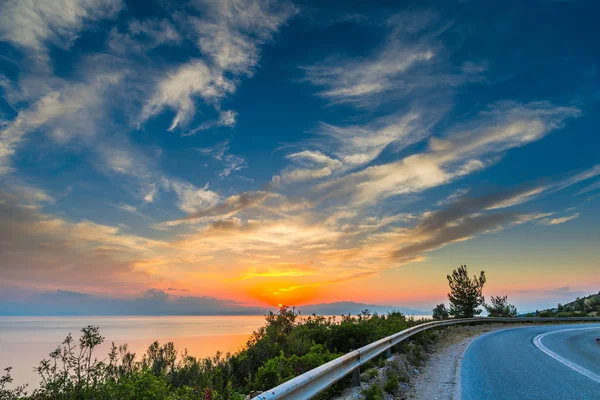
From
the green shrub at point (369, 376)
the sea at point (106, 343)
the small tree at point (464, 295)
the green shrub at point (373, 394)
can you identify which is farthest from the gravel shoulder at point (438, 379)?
the small tree at point (464, 295)

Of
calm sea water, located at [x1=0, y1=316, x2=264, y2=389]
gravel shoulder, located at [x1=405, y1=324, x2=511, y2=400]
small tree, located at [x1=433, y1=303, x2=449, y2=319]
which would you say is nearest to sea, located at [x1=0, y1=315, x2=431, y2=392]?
calm sea water, located at [x1=0, y1=316, x2=264, y2=389]

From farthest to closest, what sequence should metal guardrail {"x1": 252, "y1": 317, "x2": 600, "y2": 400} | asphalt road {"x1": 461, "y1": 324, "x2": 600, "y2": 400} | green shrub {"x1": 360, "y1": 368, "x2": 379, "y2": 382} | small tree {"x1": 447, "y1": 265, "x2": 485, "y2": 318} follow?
small tree {"x1": 447, "y1": 265, "x2": 485, "y2": 318}
green shrub {"x1": 360, "y1": 368, "x2": 379, "y2": 382}
asphalt road {"x1": 461, "y1": 324, "x2": 600, "y2": 400}
metal guardrail {"x1": 252, "y1": 317, "x2": 600, "y2": 400}

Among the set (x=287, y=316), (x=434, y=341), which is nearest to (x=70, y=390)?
(x=287, y=316)

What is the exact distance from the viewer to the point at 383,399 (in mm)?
7289

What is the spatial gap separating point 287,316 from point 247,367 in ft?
18.0

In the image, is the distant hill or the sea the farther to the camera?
the distant hill

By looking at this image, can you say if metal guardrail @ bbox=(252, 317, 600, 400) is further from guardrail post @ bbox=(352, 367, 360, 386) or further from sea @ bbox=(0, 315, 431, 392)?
sea @ bbox=(0, 315, 431, 392)

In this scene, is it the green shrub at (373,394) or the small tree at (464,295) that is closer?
the green shrub at (373,394)

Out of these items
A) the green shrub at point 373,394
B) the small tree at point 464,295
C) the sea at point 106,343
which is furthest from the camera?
the small tree at point 464,295

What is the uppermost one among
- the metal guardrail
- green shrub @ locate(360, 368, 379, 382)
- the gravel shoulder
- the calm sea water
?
the metal guardrail

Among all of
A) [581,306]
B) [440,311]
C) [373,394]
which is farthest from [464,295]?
[373,394]

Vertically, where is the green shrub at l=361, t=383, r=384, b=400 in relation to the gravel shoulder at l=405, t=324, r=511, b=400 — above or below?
above

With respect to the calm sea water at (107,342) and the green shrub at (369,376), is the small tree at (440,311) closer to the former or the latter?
the calm sea water at (107,342)

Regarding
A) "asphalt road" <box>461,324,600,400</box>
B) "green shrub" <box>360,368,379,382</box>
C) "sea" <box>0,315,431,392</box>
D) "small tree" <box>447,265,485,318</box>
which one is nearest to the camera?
"asphalt road" <box>461,324,600,400</box>
